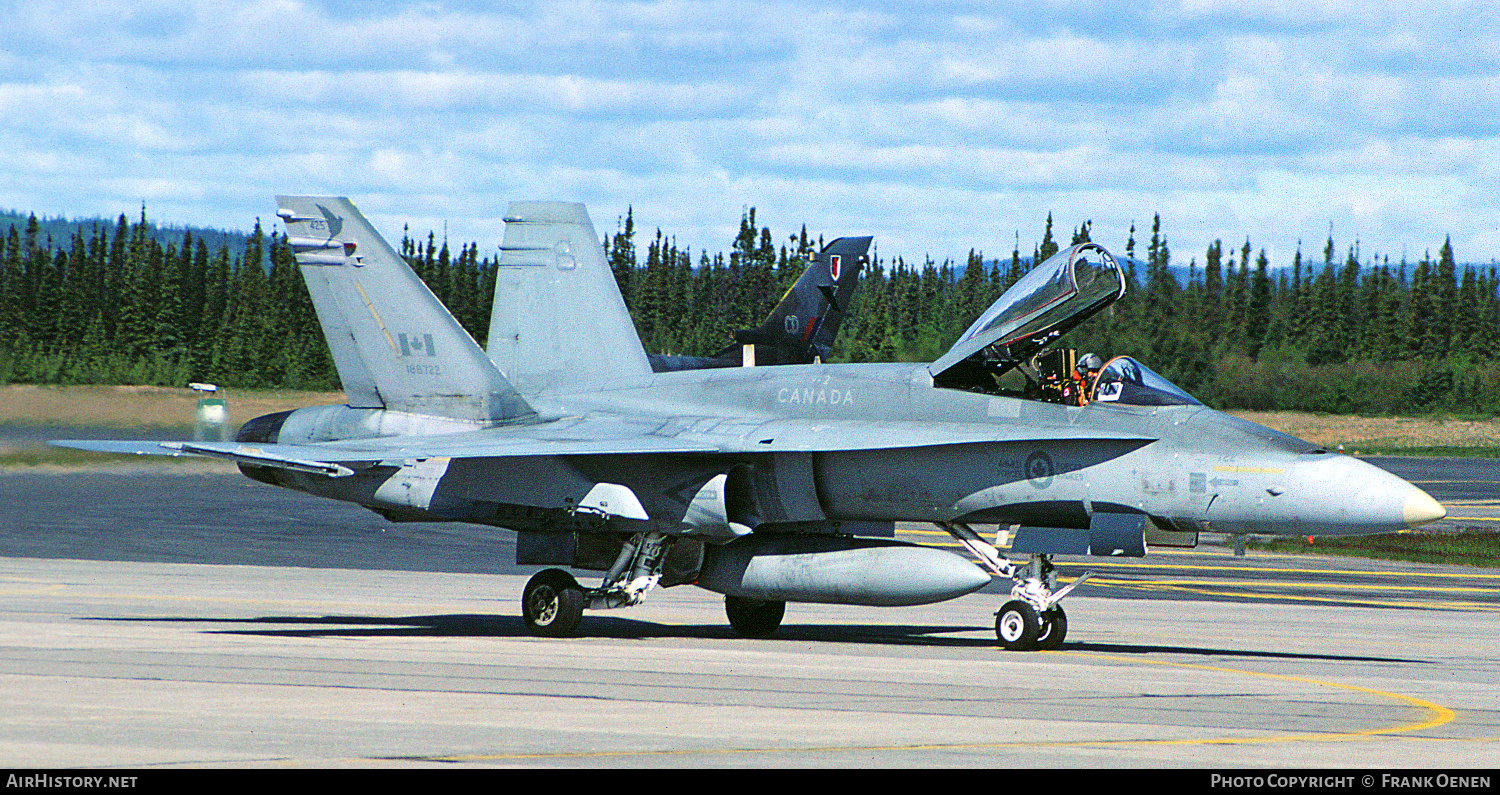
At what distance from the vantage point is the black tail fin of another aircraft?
27047 mm

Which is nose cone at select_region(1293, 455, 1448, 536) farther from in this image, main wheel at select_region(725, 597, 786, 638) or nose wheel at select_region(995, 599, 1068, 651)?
main wheel at select_region(725, 597, 786, 638)

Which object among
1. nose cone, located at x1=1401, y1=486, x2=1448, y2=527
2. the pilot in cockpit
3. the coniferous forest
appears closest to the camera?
nose cone, located at x1=1401, y1=486, x2=1448, y2=527

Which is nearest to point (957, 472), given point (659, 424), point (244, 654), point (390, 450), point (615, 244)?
point (659, 424)

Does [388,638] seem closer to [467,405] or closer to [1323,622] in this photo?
[467,405]

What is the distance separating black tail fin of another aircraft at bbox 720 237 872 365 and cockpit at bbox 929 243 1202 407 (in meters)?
12.3

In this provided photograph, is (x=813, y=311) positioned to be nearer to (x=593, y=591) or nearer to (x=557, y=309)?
(x=557, y=309)

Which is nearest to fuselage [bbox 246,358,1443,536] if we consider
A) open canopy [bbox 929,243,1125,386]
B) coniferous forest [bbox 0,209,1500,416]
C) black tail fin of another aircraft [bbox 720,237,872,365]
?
open canopy [bbox 929,243,1125,386]

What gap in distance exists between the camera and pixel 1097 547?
13.9 metres

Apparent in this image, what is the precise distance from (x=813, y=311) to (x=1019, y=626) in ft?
44.2

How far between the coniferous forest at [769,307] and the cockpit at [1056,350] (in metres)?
72.4

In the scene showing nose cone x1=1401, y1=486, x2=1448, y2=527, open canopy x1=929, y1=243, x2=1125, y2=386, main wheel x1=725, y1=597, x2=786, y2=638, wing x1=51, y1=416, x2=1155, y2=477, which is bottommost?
main wheel x1=725, y1=597, x2=786, y2=638

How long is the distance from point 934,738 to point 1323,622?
11058 mm

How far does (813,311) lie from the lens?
2722cm

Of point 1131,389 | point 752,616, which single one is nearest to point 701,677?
point 752,616
